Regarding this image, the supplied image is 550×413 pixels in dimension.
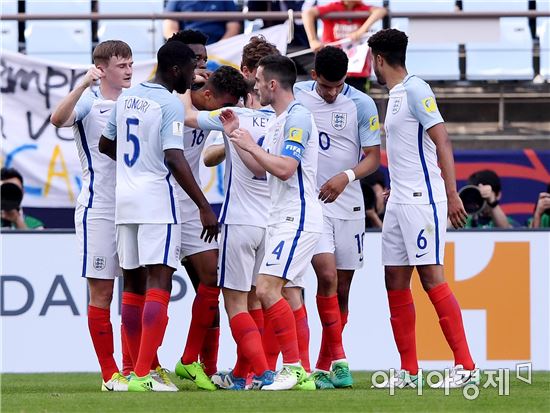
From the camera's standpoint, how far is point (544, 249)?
518 inches

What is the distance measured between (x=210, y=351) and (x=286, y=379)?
1149 millimetres

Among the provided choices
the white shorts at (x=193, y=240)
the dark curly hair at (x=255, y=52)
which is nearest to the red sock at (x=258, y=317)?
the white shorts at (x=193, y=240)

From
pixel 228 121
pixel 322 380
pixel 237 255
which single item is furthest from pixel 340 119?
pixel 322 380

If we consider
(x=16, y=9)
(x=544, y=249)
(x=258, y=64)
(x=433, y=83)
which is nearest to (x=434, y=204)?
(x=258, y=64)

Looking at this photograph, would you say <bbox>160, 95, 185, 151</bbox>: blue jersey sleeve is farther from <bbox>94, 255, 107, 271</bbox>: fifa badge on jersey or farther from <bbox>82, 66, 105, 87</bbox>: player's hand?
<bbox>94, 255, 107, 271</bbox>: fifa badge on jersey

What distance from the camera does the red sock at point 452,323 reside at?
9.41 m

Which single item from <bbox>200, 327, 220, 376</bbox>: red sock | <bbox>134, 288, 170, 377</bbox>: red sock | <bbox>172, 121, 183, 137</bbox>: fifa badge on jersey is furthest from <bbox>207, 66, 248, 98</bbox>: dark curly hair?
<bbox>200, 327, 220, 376</bbox>: red sock

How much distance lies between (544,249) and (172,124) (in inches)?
210

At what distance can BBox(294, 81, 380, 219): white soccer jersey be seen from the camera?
10.0 metres

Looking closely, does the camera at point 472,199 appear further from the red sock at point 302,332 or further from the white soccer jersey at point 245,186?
the white soccer jersey at point 245,186

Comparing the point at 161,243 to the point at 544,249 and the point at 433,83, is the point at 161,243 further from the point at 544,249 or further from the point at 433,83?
the point at 433,83

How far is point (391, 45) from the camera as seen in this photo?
9547 mm

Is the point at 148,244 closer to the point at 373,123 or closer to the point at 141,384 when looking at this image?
the point at 141,384

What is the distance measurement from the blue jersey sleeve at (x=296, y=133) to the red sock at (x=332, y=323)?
1353 millimetres
